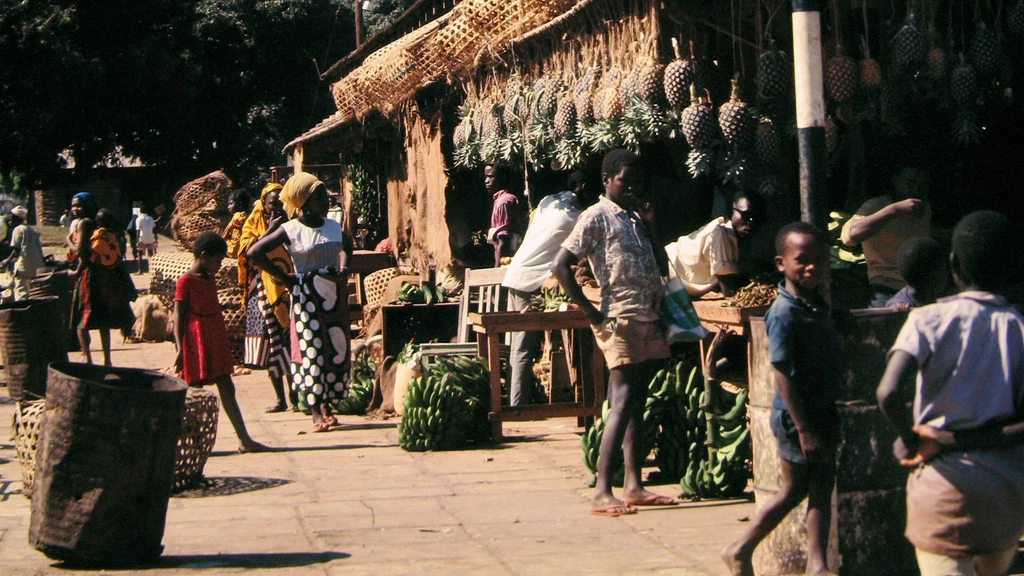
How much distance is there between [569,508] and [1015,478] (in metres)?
3.38

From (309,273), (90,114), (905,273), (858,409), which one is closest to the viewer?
(858,409)

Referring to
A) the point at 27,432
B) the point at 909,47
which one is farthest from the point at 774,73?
the point at 27,432

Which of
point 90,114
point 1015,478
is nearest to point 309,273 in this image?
point 1015,478

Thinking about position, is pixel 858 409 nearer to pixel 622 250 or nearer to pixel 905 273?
pixel 905 273

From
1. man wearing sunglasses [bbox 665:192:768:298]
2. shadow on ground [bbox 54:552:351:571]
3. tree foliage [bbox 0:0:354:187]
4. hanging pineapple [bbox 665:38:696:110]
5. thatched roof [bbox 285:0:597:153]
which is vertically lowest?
shadow on ground [bbox 54:552:351:571]

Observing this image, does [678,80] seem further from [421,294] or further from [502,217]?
[421,294]

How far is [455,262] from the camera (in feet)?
41.4

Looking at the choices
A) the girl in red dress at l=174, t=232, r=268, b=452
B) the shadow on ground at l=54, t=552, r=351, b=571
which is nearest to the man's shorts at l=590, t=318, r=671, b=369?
the shadow on ground at l=54, t=552, r=351, b=571

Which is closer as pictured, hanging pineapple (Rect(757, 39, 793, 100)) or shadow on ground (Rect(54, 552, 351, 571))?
shadow on ground (Rect(54, 552, 351, 571))

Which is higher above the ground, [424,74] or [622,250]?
[424,74]

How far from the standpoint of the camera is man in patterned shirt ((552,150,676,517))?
6.39 m

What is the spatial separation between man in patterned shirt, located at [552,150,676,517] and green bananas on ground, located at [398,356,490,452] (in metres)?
2.26

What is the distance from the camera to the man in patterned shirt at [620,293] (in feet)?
21.0

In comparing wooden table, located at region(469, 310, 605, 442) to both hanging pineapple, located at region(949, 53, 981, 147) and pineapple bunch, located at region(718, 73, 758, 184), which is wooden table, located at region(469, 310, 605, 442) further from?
hanging pineapple, located at region(949, 53, 981, 147)
